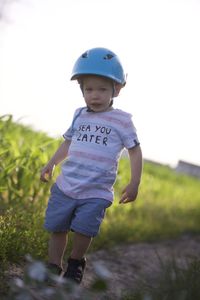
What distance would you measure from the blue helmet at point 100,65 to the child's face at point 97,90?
6cm

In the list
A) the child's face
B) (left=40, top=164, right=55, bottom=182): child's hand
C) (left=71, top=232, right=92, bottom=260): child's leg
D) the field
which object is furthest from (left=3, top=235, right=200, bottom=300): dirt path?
the child's face

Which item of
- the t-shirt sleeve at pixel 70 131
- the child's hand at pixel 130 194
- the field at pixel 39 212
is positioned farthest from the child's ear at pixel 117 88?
the field at pixel 39 212

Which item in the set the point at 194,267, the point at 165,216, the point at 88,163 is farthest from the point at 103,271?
the point at 165,216

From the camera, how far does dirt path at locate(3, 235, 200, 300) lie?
10.4ft

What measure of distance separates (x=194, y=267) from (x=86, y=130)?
3.32ft

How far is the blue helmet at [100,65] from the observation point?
9.30ft

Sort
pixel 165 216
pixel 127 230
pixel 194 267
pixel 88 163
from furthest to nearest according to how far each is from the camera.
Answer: pixel 165 216 → pixel 127 230 → pixel 88 163 → pixel 194 267

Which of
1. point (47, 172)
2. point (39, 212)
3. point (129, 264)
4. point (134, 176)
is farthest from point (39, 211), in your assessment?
point (134, 176)

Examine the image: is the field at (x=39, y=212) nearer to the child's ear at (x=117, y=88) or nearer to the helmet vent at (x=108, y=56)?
the child's ear at (x=117, y=88)

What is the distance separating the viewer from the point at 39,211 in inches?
155

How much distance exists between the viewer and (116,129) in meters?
2.91

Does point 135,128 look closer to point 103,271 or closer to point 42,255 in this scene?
point 42,255

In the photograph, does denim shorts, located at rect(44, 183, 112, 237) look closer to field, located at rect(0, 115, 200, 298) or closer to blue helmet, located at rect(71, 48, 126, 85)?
field, located at rect(0, 115, 200, 298)

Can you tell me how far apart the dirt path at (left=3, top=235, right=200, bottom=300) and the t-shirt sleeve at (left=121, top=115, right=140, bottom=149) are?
2.07 ft
